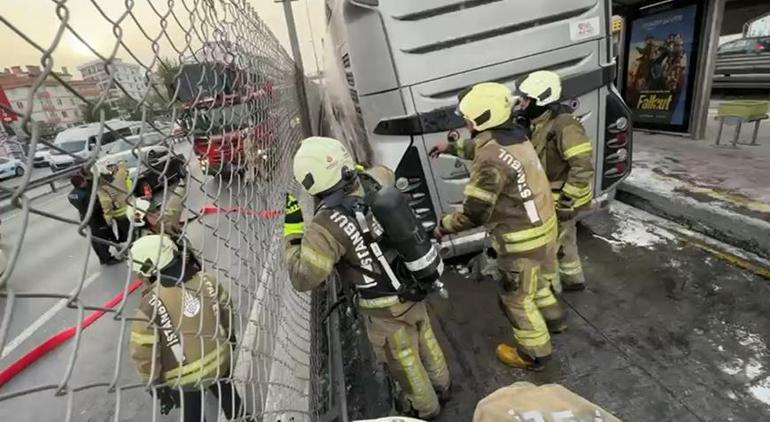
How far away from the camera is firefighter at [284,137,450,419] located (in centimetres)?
210

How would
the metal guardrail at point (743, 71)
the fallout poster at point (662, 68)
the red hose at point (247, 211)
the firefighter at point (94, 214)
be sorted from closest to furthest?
the red hose at point (247, 211) → the firefighter at point (94, 214) → the fallout poster at point (662, 68) → the metal guardrail at point (743, 71)

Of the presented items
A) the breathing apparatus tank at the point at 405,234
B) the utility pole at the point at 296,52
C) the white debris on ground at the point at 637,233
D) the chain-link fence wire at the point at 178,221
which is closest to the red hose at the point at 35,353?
the chain-link fence wire at the point at 178,221

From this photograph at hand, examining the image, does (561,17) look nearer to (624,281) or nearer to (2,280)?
(624,281)

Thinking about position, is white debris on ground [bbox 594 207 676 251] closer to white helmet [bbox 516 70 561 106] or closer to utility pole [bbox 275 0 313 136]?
white helmet [bbox 516 70 561 106]

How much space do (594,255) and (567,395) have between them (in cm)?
381

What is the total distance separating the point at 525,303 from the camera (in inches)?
113

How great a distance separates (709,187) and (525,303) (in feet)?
11.7

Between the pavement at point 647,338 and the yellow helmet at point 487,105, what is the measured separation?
5.67ft

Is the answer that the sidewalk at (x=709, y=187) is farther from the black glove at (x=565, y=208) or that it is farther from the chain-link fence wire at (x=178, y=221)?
the chain-link fence wire at (x=178, y=221)

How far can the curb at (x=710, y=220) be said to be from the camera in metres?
3.84

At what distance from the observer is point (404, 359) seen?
2512mm

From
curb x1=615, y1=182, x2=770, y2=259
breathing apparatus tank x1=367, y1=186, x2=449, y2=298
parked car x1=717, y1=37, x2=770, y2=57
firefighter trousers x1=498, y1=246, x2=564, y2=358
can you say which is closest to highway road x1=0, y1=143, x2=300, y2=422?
breathing apparatus tank x1=367, y1=186, x2=449, y2=298

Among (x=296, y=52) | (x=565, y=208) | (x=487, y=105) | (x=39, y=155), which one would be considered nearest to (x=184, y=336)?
(x=487, y=105)

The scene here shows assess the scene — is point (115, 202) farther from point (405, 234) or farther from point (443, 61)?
point (405, 234)
